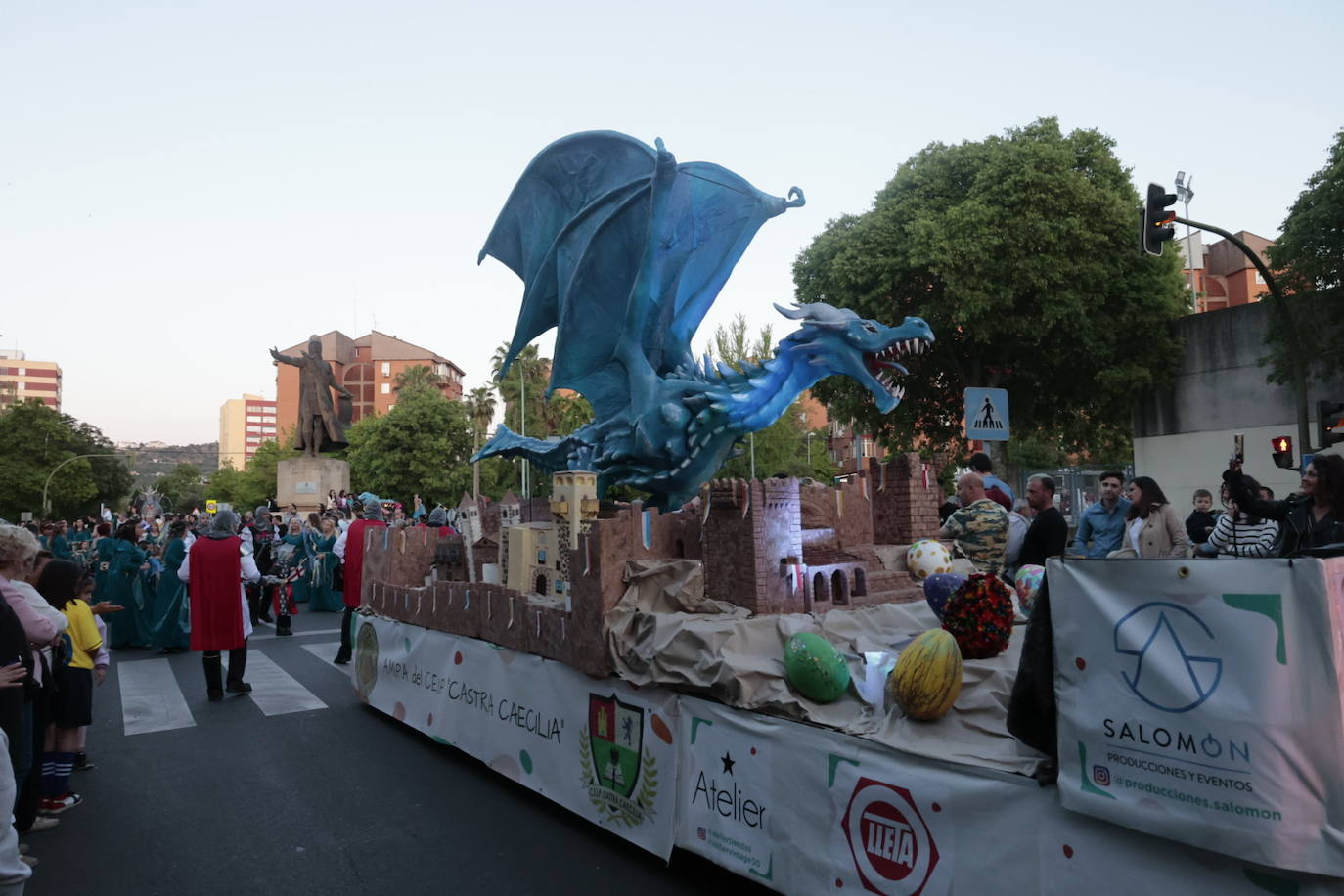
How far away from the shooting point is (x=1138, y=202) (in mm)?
21328

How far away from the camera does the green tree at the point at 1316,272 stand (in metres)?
17.5

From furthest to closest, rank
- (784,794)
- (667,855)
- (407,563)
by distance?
(407,563)
(667,855)
(784,794)

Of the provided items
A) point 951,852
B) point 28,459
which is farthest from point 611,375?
point 28,459

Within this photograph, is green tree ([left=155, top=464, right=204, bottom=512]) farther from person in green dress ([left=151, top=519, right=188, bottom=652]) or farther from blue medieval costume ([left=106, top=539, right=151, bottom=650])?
person in green dress ([left=151, top=519, right=188, bottom=652])

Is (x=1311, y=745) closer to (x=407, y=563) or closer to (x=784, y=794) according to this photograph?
(x=784, y=794)

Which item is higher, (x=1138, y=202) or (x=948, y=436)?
(x=1138, y=202)

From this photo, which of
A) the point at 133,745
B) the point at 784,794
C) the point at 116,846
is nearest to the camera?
the point at 784,794

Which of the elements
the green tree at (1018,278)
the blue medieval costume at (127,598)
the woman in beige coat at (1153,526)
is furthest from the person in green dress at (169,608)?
the green tree at (1018,278)

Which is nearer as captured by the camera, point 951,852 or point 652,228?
point 951,852

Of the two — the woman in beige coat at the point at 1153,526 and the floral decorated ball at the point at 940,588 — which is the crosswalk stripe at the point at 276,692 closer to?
the floral decorated ball at the point at 940,588

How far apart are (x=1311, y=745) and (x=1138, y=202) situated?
22511mm

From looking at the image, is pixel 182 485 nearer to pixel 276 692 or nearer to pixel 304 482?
pixel 304 482

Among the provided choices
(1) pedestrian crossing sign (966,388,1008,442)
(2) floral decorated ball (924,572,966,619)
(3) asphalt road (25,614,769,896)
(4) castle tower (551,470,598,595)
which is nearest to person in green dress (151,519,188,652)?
(3) asphalt road (25,614,769,896)

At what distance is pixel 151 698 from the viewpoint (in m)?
8.66
